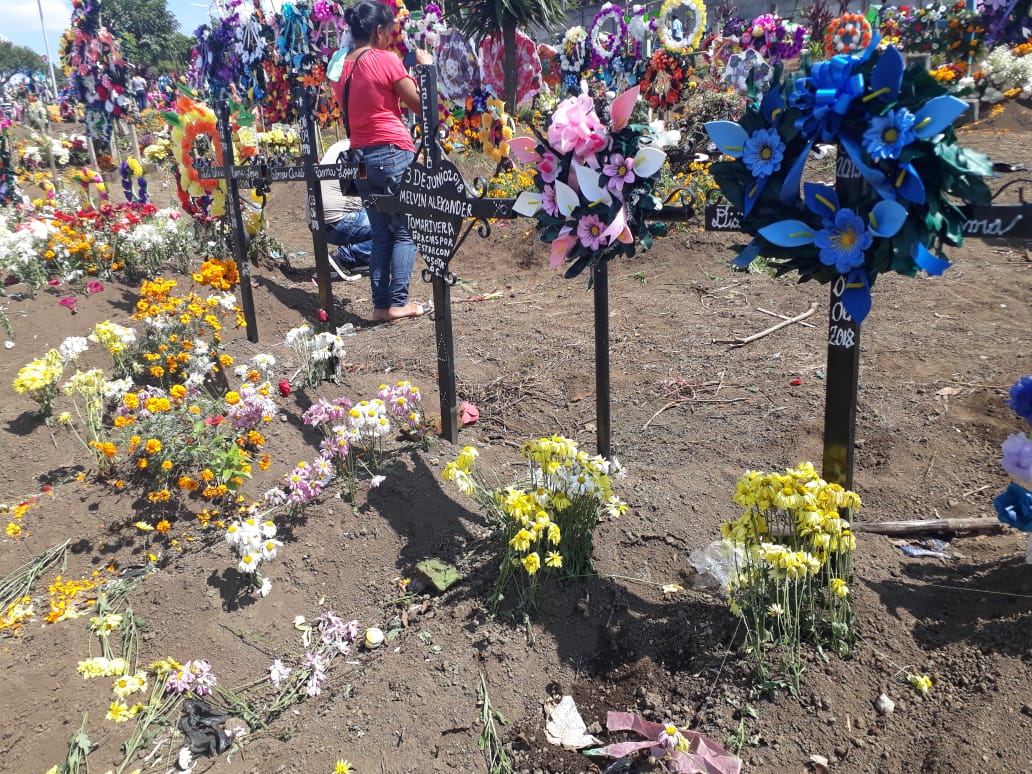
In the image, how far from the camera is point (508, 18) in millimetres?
19219

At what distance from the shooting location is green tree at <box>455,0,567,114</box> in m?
18.7

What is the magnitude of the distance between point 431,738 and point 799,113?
1.95m

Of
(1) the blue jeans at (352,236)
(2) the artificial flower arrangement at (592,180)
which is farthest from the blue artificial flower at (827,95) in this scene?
(1) the blue jeans at (352,236)

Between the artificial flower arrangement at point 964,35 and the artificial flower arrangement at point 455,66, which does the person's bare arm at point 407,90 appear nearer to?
the artificial flower arrangement at point 964,35

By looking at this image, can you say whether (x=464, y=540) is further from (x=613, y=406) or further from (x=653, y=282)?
(x=653, y=282)

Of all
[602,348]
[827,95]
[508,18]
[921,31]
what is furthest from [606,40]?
[827,95]

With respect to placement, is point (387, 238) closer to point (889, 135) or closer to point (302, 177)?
point (302, 177)

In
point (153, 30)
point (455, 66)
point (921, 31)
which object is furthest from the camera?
point (153, 30)

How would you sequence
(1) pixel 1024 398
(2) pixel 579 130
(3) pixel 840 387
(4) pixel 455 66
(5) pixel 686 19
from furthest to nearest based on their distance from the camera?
(5) pixel 686 19
(4) pixel 455 66
(2) pixel 579 130
(3) pixel 840 387
(1) pixel 1024 398

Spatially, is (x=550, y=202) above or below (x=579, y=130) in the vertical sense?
below

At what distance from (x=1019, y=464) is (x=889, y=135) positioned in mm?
936

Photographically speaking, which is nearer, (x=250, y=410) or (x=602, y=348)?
(x=602, y=348)

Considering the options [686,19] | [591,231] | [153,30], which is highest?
[153,30]

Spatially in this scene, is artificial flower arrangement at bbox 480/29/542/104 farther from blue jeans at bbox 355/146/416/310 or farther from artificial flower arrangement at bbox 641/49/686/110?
blue jeans at bbox 355/146/416/310
